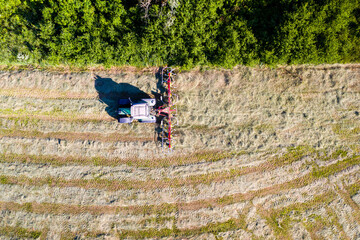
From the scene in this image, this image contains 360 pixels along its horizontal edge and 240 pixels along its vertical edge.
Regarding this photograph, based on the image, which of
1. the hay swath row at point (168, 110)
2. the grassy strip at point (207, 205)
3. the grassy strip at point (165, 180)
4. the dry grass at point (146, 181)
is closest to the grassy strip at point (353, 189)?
the grassy strip at point (207, 205)

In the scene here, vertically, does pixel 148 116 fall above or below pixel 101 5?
below

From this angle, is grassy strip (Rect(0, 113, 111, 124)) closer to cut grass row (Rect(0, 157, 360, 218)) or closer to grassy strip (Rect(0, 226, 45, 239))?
cut grass row (Rect(0, 157, 360, 218))

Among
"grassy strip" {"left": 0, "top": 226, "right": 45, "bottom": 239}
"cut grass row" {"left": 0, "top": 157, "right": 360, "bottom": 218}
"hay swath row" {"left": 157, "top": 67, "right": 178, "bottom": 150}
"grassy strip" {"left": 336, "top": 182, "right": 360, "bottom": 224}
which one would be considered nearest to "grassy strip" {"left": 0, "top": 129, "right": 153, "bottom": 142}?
"hay swath row" {"left": 157, "top": 67, "right": 178, "bottom": 150}

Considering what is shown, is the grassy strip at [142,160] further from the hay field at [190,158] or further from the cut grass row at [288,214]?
the cut grass row at [288,214]

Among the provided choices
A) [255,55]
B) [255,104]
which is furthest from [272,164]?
[255,55]

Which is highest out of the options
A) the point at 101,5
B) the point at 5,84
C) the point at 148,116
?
the point at 101,5

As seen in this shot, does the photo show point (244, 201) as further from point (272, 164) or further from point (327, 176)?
point (327, 176)

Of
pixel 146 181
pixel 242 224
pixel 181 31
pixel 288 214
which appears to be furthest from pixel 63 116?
pixel 288 214
